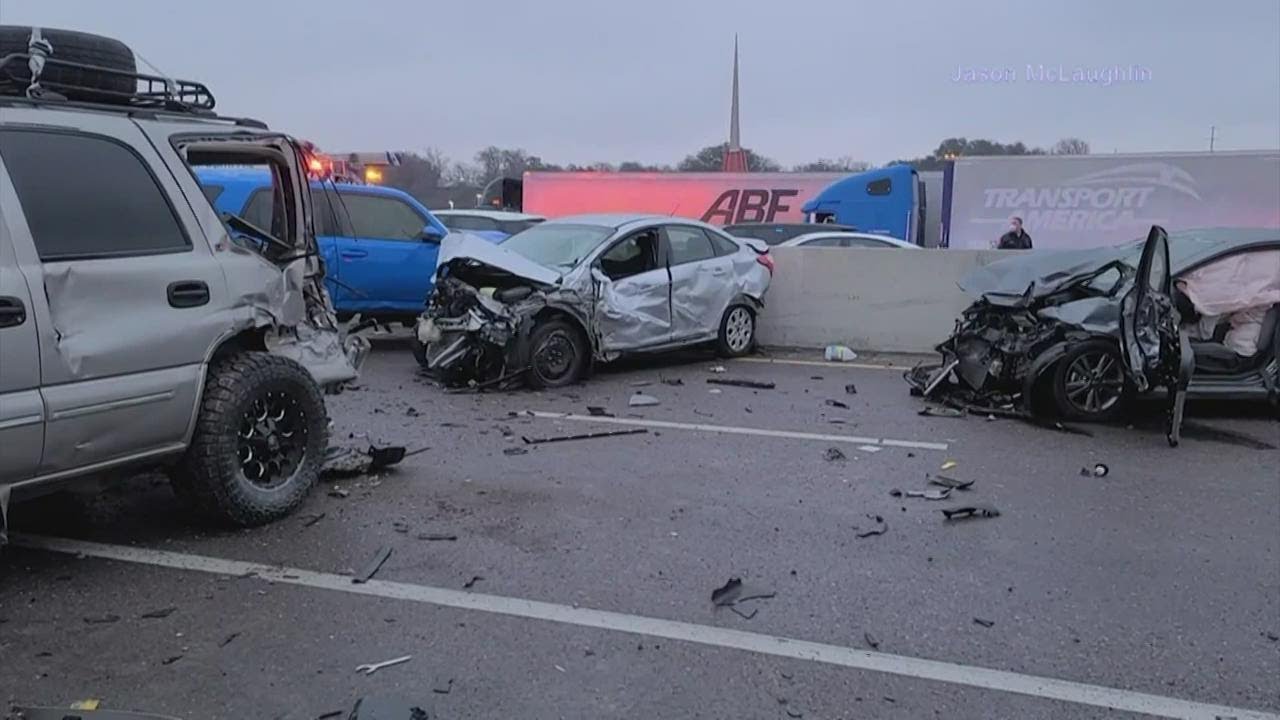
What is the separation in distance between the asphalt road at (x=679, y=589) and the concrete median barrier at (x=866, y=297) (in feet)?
15.3

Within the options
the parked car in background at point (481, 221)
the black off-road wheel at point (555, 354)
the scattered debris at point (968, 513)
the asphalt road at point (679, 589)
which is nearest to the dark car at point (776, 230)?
the parked car in background at point (481, 221)

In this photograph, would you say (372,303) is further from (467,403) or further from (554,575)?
(554,575)

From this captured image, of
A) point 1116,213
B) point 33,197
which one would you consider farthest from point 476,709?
point 1116,213

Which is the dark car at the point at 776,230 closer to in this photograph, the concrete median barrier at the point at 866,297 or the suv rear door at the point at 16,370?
the concrete median barrier at the point at 866,297

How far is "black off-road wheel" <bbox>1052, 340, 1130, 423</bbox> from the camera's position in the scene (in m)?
7.43

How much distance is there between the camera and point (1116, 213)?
20453mm

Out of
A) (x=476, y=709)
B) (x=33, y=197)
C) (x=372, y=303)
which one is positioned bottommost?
(x=476, y=709)

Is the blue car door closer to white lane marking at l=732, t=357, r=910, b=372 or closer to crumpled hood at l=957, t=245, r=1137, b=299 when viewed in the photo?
white lane marking at l=732, t=357, r=910, b=372

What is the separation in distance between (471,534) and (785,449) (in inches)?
107

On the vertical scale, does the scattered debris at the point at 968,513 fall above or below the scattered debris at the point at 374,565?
above

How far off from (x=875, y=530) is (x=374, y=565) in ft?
8.41

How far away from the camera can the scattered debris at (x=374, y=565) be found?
4138mm

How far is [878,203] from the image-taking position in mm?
22719

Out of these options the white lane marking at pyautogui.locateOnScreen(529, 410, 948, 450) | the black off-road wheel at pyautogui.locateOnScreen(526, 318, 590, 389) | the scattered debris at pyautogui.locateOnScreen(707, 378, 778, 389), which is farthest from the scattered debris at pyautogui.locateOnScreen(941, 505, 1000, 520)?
the black off-road wheel at pyautogui.locateOnScreen(526, 318, 590, 389)
